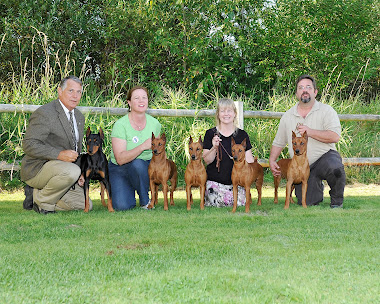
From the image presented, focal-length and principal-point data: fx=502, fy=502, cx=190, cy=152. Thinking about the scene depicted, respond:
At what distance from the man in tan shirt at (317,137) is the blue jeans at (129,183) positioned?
5.42ft

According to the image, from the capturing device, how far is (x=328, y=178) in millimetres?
5895

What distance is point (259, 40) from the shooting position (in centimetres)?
1198

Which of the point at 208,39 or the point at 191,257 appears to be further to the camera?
the point at 208,39

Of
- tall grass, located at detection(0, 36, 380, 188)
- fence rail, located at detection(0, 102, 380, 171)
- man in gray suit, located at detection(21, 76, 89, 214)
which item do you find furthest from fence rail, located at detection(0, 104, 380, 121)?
man in gray suit, located at detection(21, 76, 89, 214)

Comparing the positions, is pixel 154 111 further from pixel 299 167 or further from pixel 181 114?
pixel 299 167

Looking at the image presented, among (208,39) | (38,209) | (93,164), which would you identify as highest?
(208,39)

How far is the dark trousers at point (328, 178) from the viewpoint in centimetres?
581

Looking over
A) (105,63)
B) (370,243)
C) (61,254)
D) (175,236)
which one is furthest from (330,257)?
(105,63)

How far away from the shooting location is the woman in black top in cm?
601

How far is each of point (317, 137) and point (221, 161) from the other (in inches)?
46.0

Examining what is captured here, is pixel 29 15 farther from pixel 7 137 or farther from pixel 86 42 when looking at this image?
pixel 7 137

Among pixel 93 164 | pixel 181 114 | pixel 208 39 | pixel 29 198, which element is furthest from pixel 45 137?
pixel 208 39

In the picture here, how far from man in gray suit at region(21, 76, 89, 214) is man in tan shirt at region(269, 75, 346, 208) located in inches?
98.4

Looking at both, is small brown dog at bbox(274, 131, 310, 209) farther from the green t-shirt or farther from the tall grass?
the tall grass
